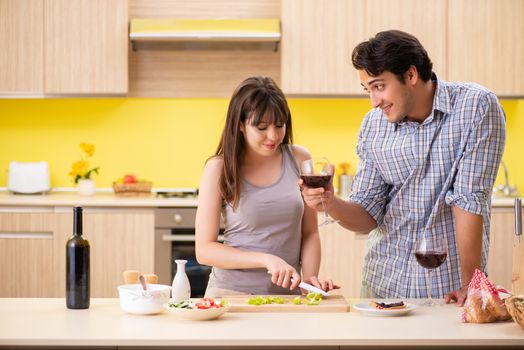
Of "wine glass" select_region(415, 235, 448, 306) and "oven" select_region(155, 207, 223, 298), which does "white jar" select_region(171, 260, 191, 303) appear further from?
"oven" select_region(155, 207, 223, 298)

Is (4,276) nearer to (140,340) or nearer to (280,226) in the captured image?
(280,226)

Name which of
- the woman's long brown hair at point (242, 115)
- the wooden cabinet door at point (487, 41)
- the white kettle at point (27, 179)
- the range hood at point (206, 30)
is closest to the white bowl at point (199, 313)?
the woman's long brown hair at point (242, 115)

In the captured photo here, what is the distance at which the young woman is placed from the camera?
2.82 m

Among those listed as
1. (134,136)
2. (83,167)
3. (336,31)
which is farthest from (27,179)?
(336,31)

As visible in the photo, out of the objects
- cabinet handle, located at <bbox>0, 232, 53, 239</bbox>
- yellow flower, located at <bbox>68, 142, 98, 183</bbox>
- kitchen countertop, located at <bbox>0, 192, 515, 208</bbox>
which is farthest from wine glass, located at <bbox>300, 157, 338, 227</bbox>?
yellow flower, located at <bbox>68, 142, 98, 183</bbox>

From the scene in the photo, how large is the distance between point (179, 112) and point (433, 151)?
3.13 meters

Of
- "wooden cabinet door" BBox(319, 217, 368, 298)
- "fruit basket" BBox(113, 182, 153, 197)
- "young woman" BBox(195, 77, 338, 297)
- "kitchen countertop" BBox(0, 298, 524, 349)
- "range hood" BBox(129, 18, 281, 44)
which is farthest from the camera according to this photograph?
"fruit basket" BBox(113, 182, 153, 197)

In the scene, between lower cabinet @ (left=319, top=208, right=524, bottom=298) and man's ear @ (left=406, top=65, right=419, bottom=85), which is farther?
lower cabinet @ (left=319, top=208, right=524, bottom=298)

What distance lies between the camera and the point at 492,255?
5.15m

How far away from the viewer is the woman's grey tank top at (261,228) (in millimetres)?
2865

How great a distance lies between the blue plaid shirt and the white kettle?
9.89 feet

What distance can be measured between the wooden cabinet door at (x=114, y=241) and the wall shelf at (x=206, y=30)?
110cm

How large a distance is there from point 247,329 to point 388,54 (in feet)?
3.26

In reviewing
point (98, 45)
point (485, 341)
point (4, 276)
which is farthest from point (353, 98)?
point (485, 341)
